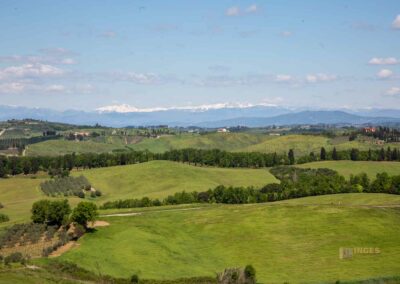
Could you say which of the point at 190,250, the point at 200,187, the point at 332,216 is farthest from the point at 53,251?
the point at 200,187

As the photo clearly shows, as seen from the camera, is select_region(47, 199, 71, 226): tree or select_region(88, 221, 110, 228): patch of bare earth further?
select_region(88, 221, 110, 228): patch of bare earth

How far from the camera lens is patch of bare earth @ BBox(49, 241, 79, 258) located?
91250 millimetres

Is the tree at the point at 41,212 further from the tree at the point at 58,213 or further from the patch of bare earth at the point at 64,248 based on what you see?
the patch of bare earth at the point at 64,248

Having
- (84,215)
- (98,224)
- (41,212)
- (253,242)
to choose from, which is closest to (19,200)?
(41,212)

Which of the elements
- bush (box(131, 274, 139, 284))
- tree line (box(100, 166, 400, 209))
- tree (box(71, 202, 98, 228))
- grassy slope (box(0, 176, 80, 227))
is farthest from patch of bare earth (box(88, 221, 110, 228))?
tree line (box(100, 166, 400, 209))

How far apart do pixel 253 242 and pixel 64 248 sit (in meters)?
40.4

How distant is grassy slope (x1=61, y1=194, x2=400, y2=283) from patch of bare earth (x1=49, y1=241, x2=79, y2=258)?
1.79m

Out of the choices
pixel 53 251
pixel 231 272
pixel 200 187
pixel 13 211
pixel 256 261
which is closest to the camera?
pixel 231 272

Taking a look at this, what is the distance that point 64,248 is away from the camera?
95.1 meters

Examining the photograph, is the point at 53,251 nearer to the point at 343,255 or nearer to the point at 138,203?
the point at 343,255

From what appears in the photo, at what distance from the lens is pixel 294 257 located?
103562mm

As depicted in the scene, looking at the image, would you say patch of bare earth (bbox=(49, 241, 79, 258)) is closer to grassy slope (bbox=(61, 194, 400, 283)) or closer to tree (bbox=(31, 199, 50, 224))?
grassy slope (bbox=(61, 194, 400, 283))

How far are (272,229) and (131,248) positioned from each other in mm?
37163

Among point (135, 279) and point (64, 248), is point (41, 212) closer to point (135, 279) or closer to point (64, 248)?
A: point (64, 248)
